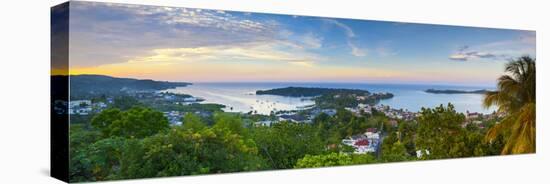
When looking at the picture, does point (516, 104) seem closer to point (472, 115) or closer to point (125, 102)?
point (472, 115)

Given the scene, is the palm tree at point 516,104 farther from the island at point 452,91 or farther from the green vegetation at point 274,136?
the island at point 452,91

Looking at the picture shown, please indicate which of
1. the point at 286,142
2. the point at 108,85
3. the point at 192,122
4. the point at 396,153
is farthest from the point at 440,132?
the point at 108,85

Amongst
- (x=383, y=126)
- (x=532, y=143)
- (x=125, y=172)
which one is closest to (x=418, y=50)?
(x=383, y=126)

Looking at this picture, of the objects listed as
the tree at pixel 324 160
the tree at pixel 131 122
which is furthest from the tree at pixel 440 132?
the tree at pixel 131 122

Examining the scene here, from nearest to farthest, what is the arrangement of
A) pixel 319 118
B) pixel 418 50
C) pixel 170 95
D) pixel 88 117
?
pixel 88 117, pixel 170 95, pixel 319 118, pixel 418 50

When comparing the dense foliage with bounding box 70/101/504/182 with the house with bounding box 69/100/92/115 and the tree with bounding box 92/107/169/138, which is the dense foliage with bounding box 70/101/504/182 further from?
the house with bounding box 69/100/92/115

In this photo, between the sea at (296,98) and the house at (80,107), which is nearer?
the house at (80,107)

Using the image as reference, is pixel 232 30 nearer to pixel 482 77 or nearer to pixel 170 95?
pixel 170 95
